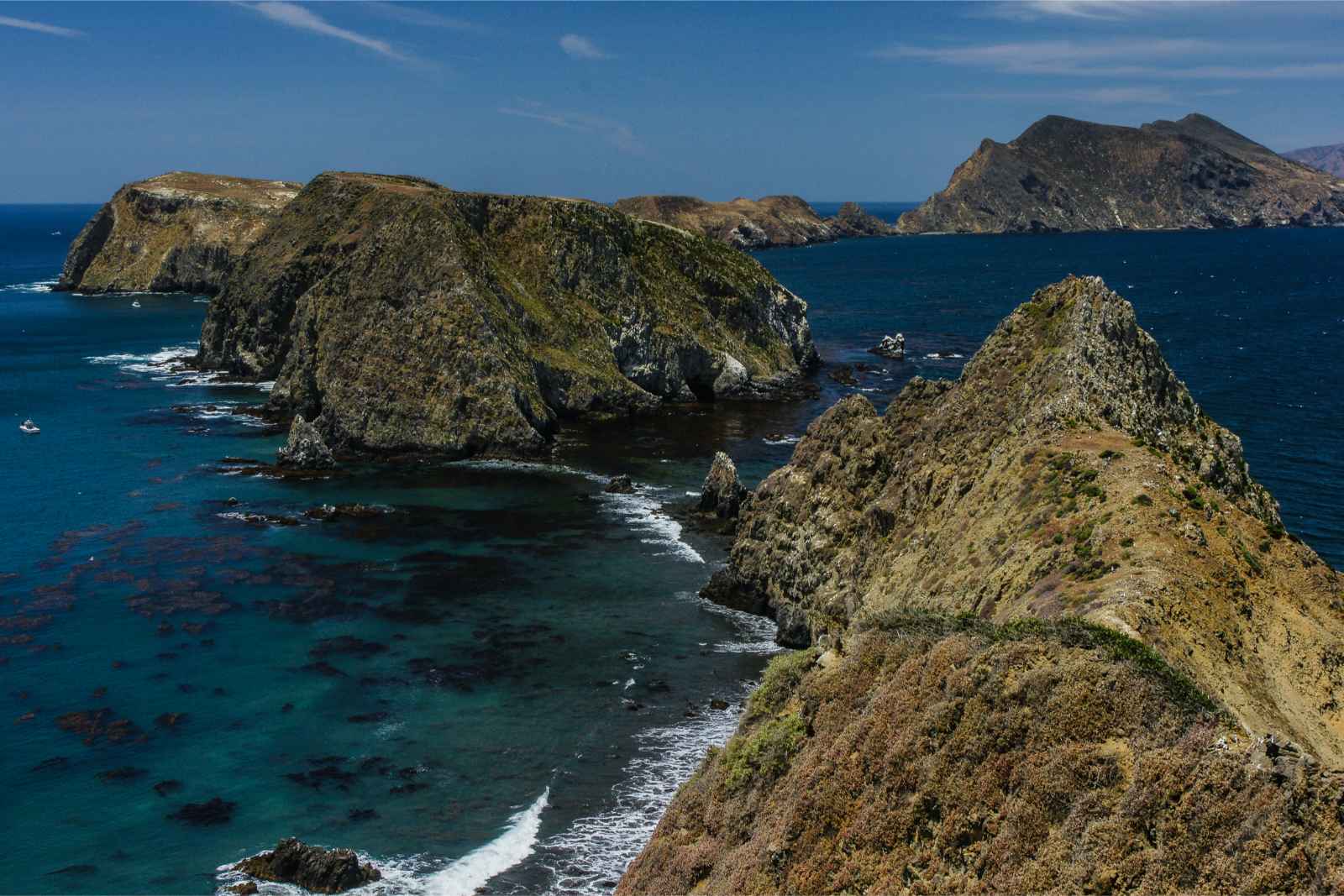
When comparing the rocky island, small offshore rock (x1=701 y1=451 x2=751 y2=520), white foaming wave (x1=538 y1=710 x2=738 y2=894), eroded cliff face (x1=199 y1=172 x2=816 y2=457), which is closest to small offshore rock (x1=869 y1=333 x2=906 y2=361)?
eroded cliff face (x1=199 y1=172 x2=816 y2=457)

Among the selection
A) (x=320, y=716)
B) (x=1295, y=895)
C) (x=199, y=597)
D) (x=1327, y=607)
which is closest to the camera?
(x=1295, y=895)

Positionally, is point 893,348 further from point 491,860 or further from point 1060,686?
point 1060,686

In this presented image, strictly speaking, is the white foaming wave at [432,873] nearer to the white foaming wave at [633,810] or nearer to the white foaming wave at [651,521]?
the white foaming wave at [633,810]

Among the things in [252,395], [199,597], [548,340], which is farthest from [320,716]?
[252,395]

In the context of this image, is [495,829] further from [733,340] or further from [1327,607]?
[733,340]

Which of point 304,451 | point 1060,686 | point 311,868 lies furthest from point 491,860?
point 304,451

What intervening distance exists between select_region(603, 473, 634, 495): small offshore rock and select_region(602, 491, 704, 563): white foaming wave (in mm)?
660

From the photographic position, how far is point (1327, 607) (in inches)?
1286

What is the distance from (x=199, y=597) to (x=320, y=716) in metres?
17.7

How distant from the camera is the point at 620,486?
80000 millimetres

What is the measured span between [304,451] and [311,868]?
56.6 meters

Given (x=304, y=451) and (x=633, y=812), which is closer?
(x=633, y=812)

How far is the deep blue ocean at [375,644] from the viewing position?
124ft

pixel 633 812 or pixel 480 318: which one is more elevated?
pixel 480 318
